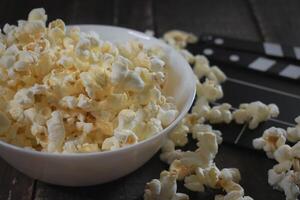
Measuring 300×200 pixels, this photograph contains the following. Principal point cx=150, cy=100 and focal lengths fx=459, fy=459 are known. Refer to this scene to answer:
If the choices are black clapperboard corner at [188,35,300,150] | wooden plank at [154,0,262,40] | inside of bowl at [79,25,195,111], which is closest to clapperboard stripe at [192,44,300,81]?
black clapperboard corner at [188,35,300,150]

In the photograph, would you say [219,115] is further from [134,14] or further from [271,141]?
[134,14]

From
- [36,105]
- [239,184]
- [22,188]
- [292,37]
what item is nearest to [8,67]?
[36,105]

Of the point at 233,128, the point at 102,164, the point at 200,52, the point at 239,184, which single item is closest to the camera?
the point at 102,164

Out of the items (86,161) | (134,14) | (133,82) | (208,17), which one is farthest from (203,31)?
(86,161)

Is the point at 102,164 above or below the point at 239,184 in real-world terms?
above

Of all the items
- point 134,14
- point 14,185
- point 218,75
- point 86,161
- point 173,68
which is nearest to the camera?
point 86,161

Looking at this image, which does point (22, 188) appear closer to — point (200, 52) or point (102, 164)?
point (102, 164)

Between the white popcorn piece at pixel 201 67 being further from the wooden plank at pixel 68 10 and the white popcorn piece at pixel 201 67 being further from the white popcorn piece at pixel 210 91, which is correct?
the wooden plank at pixel 68 10
